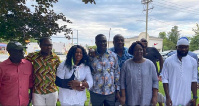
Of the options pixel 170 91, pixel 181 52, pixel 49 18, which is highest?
pixel 49 18

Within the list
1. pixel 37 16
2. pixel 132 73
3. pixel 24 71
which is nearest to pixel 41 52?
pixel 24 71

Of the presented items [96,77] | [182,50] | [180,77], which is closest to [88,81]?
[96,77]

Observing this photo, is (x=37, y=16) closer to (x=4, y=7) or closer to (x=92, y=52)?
(x=4, y=7)

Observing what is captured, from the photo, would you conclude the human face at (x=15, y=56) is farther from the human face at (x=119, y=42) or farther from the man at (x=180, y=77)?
the man at (x=180, y=77)

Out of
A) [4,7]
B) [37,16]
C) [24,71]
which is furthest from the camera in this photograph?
[37,16]

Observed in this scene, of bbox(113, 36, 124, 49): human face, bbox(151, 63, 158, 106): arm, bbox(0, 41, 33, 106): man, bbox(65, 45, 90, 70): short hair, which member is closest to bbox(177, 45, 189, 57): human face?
bbox(151, 63, 158, 106): arm

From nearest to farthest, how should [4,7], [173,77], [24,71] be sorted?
[24,71] → [173,77] → [4,7]

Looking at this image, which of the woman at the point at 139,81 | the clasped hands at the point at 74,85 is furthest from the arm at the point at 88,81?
the woman at the point at 139,81

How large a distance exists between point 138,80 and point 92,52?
0.89 meters

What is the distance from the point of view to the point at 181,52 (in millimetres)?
3137

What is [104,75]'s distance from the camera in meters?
3.03

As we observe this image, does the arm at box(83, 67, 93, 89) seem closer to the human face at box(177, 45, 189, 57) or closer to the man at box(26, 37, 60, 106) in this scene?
the man at box(26, 37, 60, 106)

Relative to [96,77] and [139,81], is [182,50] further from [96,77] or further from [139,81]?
[96,77]

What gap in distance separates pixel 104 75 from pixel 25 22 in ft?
6.44
